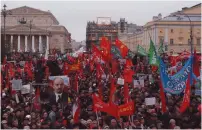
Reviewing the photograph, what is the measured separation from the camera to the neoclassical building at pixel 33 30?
110 meters

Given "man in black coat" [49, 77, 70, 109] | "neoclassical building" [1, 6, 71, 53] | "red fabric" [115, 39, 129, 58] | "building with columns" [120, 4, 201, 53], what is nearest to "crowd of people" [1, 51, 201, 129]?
"man in black coat" [49, 77, 70, 109]

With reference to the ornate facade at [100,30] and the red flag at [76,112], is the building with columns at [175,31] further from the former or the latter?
the red flag at [76,112]

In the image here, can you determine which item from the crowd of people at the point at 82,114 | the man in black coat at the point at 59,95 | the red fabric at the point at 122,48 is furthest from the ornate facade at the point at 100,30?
the man in black coat at the point at 59,95

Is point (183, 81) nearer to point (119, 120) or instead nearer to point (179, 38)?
point (119, 120)

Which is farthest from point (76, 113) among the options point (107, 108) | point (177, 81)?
point (177, 81)

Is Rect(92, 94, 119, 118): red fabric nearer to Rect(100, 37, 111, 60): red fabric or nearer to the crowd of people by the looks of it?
the crowd of people

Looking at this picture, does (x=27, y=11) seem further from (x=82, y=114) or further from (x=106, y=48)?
(x=82, y=114)

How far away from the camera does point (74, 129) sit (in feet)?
31.3

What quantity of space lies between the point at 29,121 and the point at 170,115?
3.15 metres

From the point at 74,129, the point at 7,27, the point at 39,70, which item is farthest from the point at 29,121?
the point at 7,27

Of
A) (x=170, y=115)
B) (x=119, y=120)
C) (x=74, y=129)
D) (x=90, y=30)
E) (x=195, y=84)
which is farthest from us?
(x=90, y=30)

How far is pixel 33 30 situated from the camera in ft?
360

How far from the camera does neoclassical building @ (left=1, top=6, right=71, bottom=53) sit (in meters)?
110

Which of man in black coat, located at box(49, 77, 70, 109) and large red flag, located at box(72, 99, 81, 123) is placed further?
man in black coat, located at box(49, 77, 70, 109)
